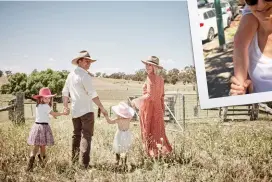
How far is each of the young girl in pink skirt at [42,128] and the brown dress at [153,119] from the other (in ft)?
3.22

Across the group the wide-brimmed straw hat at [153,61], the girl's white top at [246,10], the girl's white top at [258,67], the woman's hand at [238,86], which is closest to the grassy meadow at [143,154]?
the wide-brimmed straw hat at [153,61]

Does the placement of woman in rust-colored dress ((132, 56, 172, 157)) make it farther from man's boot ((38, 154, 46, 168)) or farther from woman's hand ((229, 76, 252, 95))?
man's boot ((38, 154, 46, 168))

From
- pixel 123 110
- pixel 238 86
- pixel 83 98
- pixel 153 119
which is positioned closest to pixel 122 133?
pixel 123 110

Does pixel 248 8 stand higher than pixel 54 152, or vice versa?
pixel 248 8

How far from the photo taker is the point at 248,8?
400 centimetres

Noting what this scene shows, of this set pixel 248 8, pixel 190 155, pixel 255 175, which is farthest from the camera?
pixel 190 155

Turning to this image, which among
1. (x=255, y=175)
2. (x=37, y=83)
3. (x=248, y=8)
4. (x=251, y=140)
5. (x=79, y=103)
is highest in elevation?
(x=248, y=8)

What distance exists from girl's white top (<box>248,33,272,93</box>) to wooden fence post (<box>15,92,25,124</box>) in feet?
9.52

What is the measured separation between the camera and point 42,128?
395 centimetres

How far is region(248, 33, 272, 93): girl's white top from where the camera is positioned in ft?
13.2

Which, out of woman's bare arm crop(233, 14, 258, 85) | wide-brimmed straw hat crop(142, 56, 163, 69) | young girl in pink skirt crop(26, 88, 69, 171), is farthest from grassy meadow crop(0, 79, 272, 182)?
woman's bare arm crop(233, 14, 258, 85)

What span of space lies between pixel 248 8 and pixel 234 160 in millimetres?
1733

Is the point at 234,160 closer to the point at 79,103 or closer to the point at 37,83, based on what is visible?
the point at 79,103

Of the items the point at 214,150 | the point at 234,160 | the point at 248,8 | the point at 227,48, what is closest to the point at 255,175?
the point at 234,160
